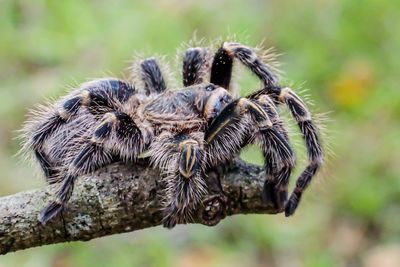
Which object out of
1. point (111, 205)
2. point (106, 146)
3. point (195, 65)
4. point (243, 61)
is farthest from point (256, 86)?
point (111, 205)

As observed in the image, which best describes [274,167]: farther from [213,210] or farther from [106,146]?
[106,146]

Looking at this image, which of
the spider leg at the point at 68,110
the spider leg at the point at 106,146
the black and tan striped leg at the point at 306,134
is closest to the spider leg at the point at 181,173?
the spider leg at the point at 106,146

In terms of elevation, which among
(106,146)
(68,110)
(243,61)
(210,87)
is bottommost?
(106,146)

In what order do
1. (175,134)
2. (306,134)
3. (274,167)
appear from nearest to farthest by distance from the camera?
(274,167)
(175,134)
(306,134)

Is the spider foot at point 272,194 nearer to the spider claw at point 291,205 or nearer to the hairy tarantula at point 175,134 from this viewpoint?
the hairy tarantula at point 175,134

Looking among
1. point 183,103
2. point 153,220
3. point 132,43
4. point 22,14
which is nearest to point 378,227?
point 132,43
